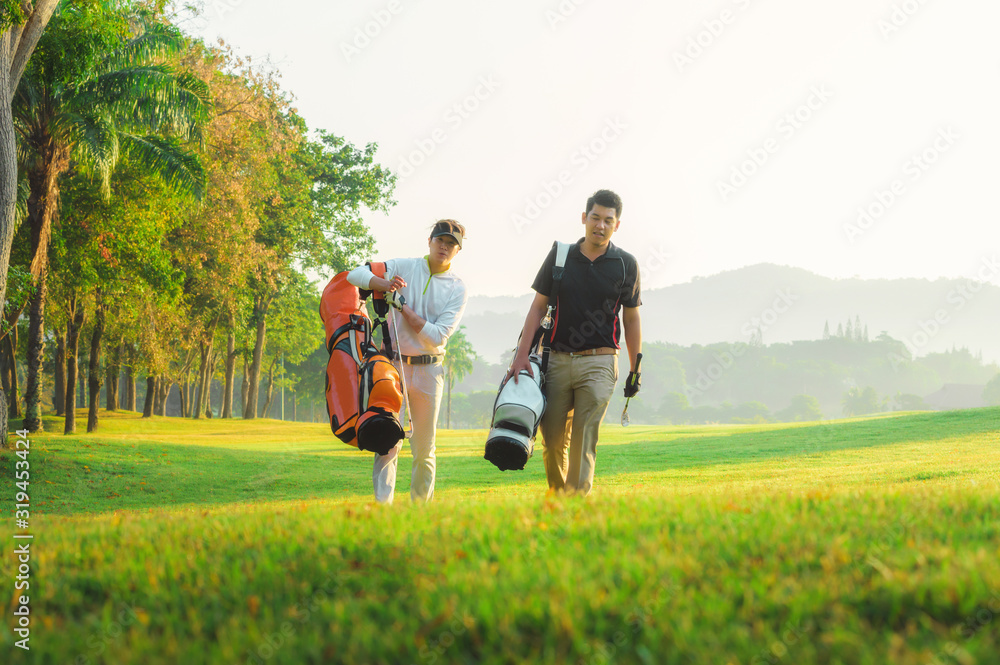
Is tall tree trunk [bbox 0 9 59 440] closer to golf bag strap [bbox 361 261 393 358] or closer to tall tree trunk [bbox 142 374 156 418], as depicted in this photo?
golf bag strap [bbox 361 261 393 358]

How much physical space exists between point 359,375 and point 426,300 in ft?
3.81

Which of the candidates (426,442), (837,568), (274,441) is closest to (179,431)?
(274,441)

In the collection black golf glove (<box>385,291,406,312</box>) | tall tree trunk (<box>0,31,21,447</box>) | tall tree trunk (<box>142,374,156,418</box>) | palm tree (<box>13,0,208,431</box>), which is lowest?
tall tree trunk (<box>142,374,156,418</box>)

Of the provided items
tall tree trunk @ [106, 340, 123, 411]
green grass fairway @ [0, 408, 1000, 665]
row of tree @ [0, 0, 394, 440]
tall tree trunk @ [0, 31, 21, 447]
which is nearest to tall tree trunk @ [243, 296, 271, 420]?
row of tree @ [0, 0, 394, 440]

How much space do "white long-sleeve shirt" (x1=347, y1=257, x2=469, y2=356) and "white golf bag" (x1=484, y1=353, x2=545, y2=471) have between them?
88cm

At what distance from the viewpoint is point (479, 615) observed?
289 centimetres

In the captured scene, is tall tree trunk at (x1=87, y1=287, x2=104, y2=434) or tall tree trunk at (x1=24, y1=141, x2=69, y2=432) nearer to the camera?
tall tree trunk at (x1=24, y1=141, x2=69, y2=432)

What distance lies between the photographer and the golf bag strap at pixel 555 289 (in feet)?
22.5

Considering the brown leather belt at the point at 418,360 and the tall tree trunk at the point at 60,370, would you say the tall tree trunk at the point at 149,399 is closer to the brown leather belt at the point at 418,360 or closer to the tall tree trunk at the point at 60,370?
the tall tree trunk at the point at 60,370

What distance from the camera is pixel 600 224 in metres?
6.71

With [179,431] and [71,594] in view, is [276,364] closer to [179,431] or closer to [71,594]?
[179,431]

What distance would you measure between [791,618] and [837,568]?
653 mm

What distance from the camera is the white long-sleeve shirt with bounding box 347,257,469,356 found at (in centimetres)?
704

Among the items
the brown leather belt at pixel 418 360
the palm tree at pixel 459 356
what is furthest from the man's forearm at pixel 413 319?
the palm tree at pixel 459 356
